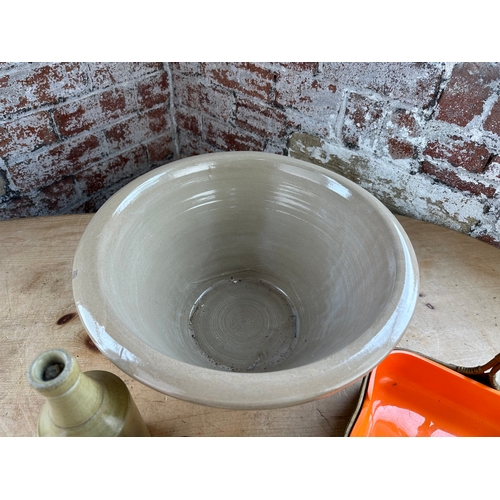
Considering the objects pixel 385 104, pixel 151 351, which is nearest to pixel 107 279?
pixel 151 351

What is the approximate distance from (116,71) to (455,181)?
807mm

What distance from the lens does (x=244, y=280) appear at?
0.86 metres

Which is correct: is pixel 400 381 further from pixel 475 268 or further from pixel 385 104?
pixel 385 104

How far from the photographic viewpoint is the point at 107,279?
1.78 ft

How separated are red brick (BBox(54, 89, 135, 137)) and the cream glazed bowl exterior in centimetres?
41

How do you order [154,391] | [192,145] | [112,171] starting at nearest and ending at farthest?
[154,391]
[112,171]
[192,145]

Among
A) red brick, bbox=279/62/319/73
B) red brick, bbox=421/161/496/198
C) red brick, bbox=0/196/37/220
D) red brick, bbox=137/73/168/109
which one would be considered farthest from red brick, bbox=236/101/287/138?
red brick, bbox=0/196/37/220

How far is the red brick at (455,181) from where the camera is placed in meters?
0.82

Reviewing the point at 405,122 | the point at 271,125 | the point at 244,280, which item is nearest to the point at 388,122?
the point at 405,122

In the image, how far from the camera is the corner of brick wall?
89 centimetres

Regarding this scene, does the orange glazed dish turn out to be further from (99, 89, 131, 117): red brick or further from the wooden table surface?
→ (99, 89, 131, 117): red brick

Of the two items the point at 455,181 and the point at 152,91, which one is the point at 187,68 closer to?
the point at 152,91

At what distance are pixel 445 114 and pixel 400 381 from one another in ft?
1.64

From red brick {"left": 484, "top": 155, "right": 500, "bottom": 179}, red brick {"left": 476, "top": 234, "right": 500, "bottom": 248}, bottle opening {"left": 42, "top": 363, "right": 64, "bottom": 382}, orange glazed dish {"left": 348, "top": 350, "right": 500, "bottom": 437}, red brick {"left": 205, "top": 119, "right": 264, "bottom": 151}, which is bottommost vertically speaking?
orange glazed dish {"left": 348, "top": 350, "right": 500, "bottom": 437}
